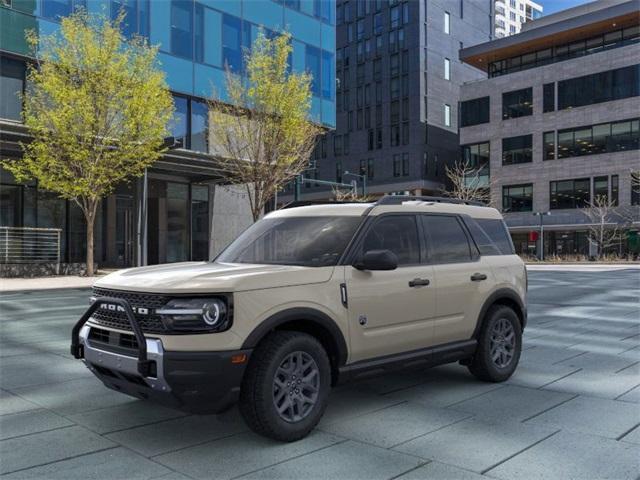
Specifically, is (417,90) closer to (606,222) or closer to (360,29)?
(360,29)

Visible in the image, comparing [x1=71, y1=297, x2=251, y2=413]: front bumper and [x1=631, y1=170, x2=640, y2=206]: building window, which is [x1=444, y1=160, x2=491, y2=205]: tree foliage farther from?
[x1=71, y1=297, x2=251, y2=413]: front bumper

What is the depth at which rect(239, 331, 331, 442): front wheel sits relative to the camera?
4184 mm

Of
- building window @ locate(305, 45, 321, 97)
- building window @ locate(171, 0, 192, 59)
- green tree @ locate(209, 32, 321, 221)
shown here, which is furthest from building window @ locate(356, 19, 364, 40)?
green tree @ locate(209, 32, 321, 221)

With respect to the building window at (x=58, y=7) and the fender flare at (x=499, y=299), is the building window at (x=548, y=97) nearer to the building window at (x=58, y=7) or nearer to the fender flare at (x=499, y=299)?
the building window at (x=58, y=7)

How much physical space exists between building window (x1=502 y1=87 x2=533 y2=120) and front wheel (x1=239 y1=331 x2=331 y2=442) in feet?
205

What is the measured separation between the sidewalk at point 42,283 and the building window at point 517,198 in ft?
163

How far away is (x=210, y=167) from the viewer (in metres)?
26.8

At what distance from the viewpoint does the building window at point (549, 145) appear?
59438 millimetres

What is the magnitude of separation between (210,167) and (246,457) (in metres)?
23.7

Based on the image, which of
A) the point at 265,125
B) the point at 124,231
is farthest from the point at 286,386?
the point at 124,231

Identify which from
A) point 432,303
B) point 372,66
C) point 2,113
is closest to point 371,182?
point 372,66

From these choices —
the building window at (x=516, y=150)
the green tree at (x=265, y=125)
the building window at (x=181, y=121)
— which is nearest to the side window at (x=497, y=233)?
the green tree at (x=265, y=125)

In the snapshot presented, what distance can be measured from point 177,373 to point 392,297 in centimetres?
204

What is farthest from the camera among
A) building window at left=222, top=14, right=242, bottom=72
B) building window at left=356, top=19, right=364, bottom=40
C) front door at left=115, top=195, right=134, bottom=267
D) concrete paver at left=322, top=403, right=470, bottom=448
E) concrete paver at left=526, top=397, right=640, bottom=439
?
building window at left=356, top=19, right=364, bottom=40
